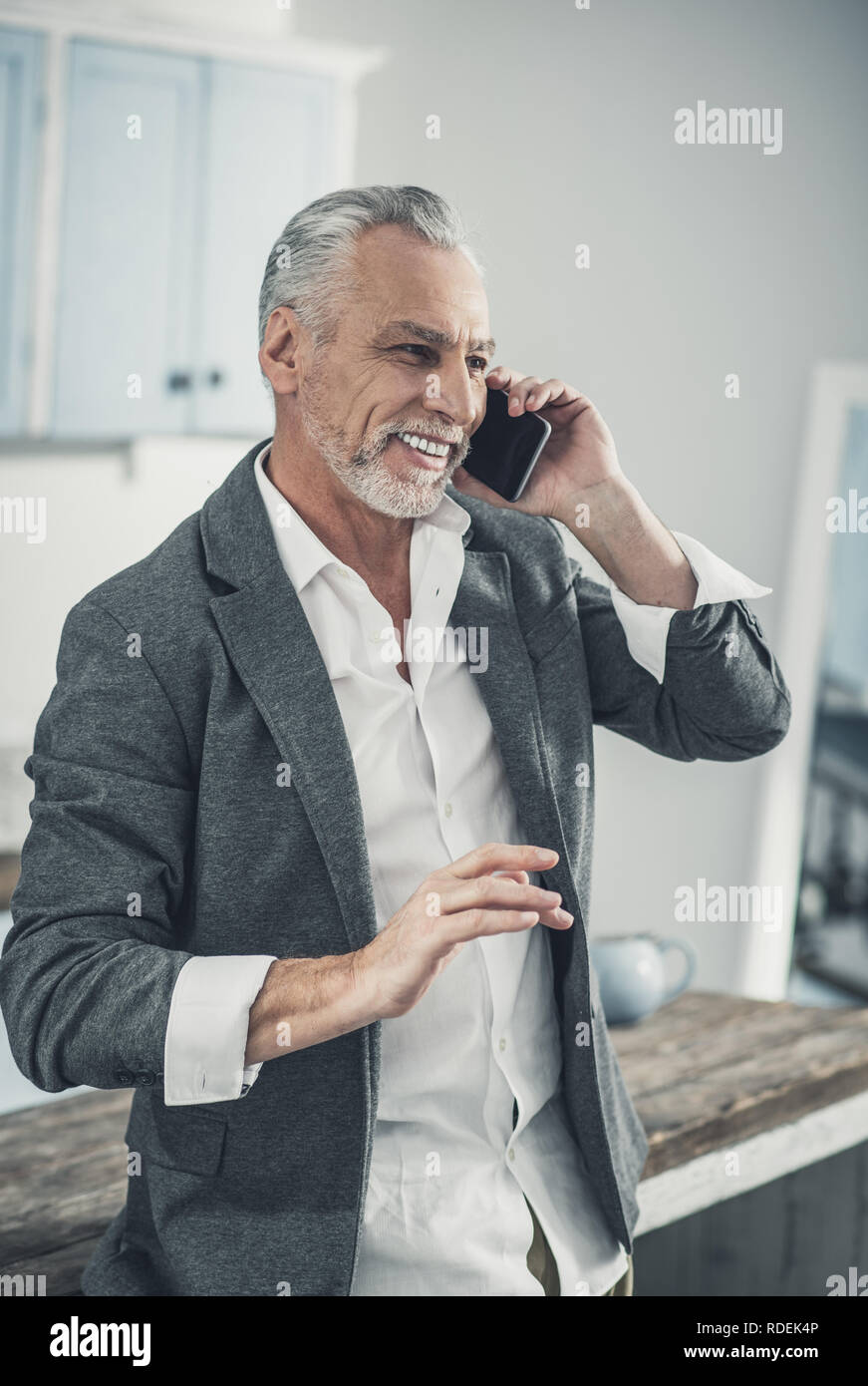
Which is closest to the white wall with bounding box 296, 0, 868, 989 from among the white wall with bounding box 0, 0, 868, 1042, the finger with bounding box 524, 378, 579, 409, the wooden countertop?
the white wall with bounding box 0, 0, 868, 1042

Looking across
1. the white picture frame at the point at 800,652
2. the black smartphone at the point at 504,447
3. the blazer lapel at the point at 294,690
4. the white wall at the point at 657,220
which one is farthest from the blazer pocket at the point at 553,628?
the white picture frame at the point at 800,652

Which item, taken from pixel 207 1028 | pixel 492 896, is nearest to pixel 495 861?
pixel 492 896

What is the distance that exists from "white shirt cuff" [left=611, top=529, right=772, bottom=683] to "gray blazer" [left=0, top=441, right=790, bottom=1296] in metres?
0.02

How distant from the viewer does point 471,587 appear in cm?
117

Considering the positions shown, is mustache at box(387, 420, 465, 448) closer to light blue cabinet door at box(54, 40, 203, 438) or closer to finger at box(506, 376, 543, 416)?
finger at box(506, 376, 543, 416)

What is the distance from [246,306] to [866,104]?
5.38 ft

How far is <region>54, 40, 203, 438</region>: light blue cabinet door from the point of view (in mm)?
2756

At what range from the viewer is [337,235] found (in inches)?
42.9

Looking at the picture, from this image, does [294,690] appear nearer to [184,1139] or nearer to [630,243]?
[184,1139]

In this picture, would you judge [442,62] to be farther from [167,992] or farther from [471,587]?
[167,992]

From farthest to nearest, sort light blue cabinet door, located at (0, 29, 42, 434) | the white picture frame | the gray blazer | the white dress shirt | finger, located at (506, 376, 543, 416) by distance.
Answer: the white picture frame, light blue cabinet door, located at (0, 29, 42, 434), finger, located at (506, 376, 543, 416), the white dress shirt, the gray blazer

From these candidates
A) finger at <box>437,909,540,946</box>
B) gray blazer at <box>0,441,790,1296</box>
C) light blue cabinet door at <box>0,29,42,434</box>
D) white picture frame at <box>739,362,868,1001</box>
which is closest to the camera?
finger at <box>437,909,540,946</box>

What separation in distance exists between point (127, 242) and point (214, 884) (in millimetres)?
2238

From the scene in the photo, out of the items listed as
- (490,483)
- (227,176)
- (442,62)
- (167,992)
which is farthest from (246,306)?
(167,992)
